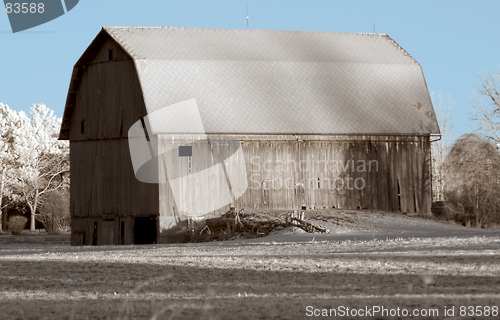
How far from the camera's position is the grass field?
489 inches

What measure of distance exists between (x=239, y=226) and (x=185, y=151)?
159 inches

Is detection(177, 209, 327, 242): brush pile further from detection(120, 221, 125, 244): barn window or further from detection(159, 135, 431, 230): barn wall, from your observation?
detection(120, 221, 125, 244): barn window

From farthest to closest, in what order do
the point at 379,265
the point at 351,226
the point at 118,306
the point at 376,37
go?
1. the point at 376,37
2. the point at 351,226
3. the point at 379,265
4. the point at 118,306

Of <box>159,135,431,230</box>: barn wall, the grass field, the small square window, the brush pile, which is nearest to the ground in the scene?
the grass field

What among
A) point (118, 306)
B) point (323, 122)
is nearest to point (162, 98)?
point (323, 122)

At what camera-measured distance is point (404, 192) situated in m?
40.1

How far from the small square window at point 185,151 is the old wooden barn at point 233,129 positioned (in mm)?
50

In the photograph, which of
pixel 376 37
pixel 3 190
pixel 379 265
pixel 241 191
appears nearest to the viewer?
pixel 379 265

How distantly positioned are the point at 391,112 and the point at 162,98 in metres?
10.5

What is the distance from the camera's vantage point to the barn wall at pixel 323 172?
37438 mm

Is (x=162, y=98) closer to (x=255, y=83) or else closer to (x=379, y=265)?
(x=255, y=83)

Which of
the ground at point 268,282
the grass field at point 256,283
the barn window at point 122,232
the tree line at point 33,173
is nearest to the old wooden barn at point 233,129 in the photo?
the barn window at point 122,232

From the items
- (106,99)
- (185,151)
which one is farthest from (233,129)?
(106,99)

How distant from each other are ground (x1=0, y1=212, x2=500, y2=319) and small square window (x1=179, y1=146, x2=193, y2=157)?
1087cm
